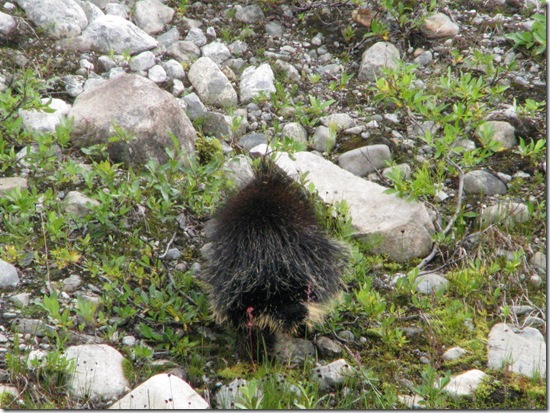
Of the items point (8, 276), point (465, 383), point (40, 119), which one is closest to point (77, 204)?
point (8, 276)

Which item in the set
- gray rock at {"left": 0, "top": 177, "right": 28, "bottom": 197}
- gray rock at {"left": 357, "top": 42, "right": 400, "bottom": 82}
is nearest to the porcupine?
gray rock at {"left": 0, "top": 177, "right": 28, "bottom": 197}

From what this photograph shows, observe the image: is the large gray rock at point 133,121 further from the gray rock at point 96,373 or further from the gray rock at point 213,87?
the gray rock at point 96,373

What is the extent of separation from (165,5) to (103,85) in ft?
6.33

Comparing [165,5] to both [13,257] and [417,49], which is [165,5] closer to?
[417,49]

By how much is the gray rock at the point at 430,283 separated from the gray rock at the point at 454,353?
62cm

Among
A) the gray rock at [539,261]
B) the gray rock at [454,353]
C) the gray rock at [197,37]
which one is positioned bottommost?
the gray rock at [454,353]

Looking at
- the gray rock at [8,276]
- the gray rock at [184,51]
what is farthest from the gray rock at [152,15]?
the gray rock at [8,276]

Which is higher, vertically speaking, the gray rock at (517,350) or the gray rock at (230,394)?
the gray rock at (517,350)

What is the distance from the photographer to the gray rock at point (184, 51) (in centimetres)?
765

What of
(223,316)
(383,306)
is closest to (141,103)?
(223,316)

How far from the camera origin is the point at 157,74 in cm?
730

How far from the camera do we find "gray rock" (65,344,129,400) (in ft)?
14.4

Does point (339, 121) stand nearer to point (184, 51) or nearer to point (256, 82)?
point (256, 82)

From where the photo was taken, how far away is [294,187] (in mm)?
5250
